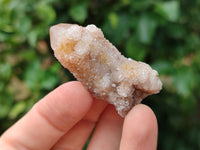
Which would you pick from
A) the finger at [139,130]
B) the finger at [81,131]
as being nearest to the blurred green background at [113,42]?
the finger at [81,131]

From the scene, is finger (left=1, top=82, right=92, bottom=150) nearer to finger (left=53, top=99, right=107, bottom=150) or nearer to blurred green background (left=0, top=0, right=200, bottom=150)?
finger (left=53, top=99, right=107, bottom=150)

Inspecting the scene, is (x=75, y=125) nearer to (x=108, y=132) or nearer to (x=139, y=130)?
(x=108, y=132)

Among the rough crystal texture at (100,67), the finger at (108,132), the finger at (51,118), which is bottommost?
the finger at (108,132)

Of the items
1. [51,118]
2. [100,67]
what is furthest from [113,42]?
[51,118]

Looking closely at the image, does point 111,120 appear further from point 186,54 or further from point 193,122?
point 193,122

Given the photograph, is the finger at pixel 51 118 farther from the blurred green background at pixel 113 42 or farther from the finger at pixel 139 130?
the blurred green background at pixel 113 42

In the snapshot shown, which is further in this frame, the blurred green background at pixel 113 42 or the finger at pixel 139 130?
the blurred green background at pixel 113 42

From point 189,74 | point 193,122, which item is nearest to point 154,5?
point 189,74
